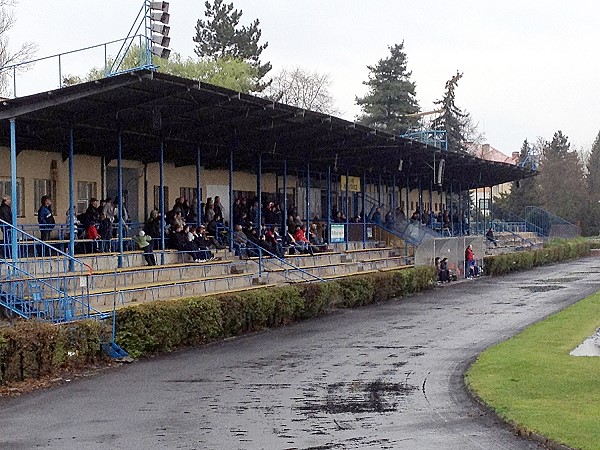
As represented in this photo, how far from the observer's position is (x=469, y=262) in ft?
144

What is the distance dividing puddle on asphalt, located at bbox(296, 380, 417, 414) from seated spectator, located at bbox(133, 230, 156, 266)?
1065cm

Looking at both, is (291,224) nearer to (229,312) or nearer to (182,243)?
(182,243)

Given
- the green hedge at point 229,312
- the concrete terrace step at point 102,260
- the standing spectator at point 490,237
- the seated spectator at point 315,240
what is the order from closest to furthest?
the green hedge at point 229,312 → the concrete terrace step at point 102,260 → the seated spectator at point 315,240 → the standing spectator at point 490,237

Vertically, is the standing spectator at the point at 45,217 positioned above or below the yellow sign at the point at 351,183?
below

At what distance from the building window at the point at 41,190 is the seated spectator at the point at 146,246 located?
3.40 metres

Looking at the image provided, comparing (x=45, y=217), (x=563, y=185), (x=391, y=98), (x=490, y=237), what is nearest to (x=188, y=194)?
(x=45, y=217)

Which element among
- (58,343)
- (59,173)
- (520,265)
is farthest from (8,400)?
(520,265)

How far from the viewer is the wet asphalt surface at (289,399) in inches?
433

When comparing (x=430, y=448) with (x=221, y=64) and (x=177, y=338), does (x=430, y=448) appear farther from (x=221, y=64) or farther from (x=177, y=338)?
(x=221, y=64)

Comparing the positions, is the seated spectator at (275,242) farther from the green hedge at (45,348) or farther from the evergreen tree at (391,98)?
the evergreen tree at (391,98)

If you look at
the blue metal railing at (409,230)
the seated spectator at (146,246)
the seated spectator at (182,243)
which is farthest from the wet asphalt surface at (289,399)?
the blue metal railing at (409,230)

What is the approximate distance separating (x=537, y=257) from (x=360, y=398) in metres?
44.3

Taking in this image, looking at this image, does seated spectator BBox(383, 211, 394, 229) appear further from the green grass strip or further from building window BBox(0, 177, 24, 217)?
the green grass strip

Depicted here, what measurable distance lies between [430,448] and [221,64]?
58042 mm
